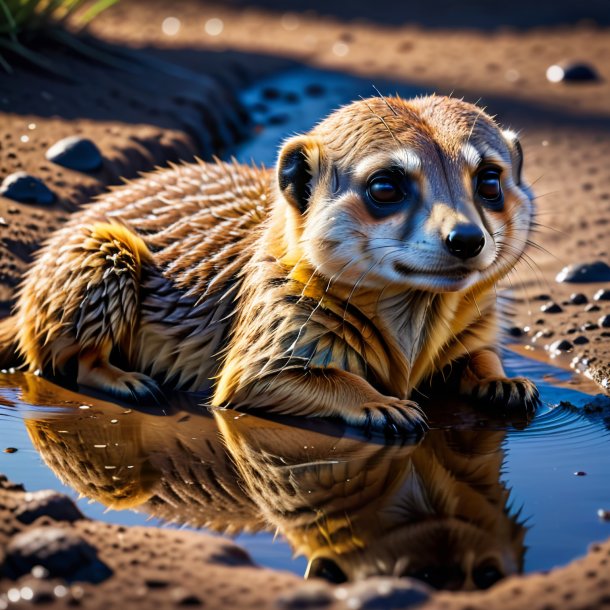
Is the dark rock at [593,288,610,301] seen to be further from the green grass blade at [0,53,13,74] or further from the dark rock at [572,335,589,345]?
the green grass blade at [0,53,13,74]

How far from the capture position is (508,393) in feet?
15.2

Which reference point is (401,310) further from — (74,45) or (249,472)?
(74,45)

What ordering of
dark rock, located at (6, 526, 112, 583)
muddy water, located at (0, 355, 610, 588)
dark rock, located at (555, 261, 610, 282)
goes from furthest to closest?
dark rock, located at (555, 261, 610, 282), muddy water, located at (0, 355, 610, 588), dark rock, located at (6, 526, 112, 583)

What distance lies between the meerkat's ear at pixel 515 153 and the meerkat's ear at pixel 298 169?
2.89 ft

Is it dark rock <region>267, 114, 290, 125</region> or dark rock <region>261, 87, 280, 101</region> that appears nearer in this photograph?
dark rock <region>267, 114, 290, 125</region>

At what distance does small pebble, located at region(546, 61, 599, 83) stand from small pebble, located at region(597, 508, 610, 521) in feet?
20.7

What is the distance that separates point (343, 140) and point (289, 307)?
720mm

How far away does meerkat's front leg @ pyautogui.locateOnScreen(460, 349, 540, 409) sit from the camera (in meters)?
4.64

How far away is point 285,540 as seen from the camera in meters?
3.42

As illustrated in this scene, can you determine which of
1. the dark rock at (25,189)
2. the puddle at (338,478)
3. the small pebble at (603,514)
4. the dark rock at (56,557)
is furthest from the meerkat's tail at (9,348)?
the small pebble at (603,514)

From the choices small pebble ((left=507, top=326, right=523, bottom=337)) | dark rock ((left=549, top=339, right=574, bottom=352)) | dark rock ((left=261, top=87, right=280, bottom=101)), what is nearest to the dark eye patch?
dark rock ((left=549, top=339, right=574, bottom=352))

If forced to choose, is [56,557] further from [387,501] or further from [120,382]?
[120,382]

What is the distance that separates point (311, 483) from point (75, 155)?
3614 millimetres

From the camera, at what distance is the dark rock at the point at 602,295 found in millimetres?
5805
